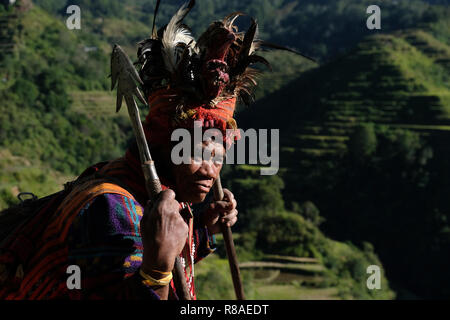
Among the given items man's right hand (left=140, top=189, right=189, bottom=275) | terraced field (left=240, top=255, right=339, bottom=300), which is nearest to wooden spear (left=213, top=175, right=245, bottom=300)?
man's right hand (left=140, top=189, right=189, bottom=275)

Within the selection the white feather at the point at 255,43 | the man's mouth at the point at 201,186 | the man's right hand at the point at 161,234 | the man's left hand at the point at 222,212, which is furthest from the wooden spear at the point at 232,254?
Answer: the man's right hand at the point at 161,234

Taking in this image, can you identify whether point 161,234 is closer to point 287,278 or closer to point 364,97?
point 287,278

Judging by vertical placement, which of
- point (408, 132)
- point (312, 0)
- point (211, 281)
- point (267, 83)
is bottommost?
point (211, 281)

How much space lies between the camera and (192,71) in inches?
95.2

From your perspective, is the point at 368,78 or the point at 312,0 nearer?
the point at 368,78

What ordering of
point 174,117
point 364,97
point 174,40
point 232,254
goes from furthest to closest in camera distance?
point 364,97 → point 232,254 → point 174,40 → point 174,117

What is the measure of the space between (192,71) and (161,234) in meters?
0.79

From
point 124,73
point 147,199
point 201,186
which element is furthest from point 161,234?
point 124,73

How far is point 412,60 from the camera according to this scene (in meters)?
57.7

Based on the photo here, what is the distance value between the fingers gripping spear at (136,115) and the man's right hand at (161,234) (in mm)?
125

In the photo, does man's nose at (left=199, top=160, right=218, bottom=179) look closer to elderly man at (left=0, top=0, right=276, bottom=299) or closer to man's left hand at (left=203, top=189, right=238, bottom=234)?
elderly man at (left=0, top=0, right=276, bottom=299)
